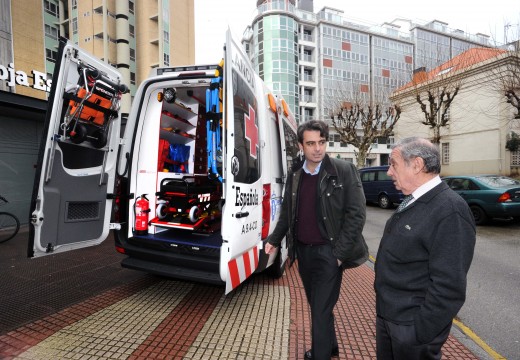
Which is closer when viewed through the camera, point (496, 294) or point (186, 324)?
point (186, 324)

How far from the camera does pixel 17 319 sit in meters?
3.10

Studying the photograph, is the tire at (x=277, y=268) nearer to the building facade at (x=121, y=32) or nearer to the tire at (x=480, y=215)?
the tire at (x=480, y=215)

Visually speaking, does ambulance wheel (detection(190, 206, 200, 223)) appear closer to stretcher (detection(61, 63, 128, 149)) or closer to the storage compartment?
the storage compartment

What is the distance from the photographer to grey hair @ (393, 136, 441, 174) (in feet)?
4.99

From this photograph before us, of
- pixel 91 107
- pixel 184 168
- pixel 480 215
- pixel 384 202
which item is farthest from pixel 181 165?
pixel 384 202

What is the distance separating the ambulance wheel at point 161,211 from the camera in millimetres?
4035

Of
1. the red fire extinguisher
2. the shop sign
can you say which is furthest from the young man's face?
the shop sign

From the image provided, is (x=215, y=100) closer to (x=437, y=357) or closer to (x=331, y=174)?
(x=331, y=174)

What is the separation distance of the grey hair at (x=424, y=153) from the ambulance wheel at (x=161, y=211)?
325 centimetres

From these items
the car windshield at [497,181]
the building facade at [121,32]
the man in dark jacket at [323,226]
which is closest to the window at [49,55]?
the building facade at [121,32]

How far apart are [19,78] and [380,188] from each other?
43.1 feet

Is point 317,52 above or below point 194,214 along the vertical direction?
above

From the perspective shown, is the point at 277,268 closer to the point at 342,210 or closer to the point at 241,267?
the point at 241,267

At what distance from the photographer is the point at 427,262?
4.78 feet
